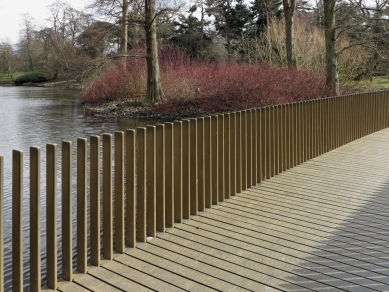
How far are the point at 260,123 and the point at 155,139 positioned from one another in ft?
7.98

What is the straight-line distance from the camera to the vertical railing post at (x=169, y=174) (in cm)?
448

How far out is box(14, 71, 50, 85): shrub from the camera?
60469mm

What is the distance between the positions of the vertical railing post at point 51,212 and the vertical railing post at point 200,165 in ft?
6.69

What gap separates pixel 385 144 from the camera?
9.77m

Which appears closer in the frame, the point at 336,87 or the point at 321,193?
the point at 321,193

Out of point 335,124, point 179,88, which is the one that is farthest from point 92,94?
point 335,124

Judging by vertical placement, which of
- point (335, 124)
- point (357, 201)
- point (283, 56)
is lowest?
point (357, 201)

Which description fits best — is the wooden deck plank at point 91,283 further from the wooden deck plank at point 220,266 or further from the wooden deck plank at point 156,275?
the wooden deck plank at point 220,266

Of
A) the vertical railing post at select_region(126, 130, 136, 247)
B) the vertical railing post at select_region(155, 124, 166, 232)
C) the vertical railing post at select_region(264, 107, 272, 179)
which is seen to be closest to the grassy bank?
the vertical railing post at select_region(264, 107, 272, 179)

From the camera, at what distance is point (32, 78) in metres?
61.3

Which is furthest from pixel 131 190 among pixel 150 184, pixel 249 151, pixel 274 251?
pixel 249 151

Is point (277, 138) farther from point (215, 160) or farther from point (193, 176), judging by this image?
point (193, 176)

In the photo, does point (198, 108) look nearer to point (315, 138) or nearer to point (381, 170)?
point (315, 138)

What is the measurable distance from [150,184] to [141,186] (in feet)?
0.38
